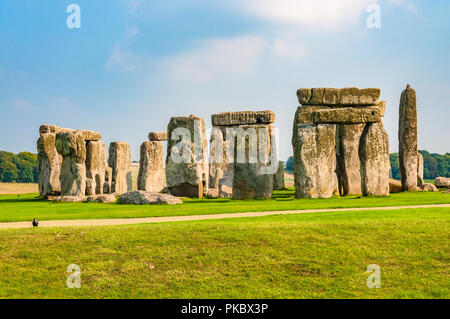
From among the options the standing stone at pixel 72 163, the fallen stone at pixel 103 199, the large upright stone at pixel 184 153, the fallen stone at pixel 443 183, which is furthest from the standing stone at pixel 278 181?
the fallen stone at pixel 103 199

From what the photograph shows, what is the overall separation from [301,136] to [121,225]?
8.52m

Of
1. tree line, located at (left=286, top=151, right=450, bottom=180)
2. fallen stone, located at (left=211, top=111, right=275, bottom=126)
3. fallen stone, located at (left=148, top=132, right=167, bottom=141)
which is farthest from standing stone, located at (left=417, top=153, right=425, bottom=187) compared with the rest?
tree line, located at (left=286, top=151, right=450, bottom=180)

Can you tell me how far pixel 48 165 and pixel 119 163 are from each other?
609 cm

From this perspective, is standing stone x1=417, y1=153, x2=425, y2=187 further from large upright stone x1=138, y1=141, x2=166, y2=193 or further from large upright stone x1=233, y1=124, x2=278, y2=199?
large upright stone x1=138, y1=141, x2=166, y2=193

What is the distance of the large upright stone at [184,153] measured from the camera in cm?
2247

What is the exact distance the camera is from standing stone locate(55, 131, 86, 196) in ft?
66.4

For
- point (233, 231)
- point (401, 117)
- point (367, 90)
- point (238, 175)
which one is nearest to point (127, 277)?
point (233, 231)

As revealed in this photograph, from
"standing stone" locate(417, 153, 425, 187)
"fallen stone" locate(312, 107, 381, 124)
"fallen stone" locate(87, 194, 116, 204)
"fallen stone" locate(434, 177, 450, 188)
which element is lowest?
"fallen stone" locate(87, 194, 116, 204)

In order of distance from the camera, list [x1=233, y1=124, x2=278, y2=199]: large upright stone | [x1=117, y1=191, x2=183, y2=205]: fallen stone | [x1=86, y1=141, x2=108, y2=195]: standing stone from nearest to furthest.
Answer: [x1=117, y1=191, x2=183, y2=205]: fallen stone < [x1=233, y1=124, x2=278, y2=199]: large upright stone < [x1=86, y1=141, x2=108, y2=195]: standing stone

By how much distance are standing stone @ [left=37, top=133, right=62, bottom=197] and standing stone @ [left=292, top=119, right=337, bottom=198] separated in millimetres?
10716

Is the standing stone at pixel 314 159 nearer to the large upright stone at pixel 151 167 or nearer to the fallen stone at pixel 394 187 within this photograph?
the fallen stone at pixel 394 187

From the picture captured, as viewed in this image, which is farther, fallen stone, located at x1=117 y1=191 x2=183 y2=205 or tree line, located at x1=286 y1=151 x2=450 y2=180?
tree line, located at x1=286 y1=151 x2=450 y2=180

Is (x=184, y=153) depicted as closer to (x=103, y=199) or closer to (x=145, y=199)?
(x=103, y=199)

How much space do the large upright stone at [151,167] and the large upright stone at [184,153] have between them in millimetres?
4034
